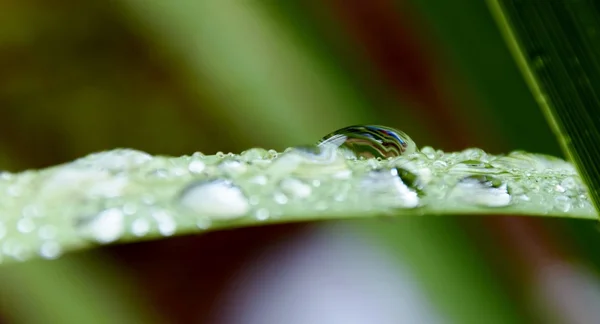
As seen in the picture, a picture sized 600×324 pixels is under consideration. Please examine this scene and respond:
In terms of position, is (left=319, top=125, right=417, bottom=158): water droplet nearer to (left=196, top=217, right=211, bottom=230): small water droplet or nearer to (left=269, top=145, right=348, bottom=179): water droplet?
(left=269, top=145, right=348, bottom=179): water droplet

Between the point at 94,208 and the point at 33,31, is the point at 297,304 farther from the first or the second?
the point at 33,31

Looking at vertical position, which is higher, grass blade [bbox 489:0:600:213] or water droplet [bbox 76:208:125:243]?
grass blade [bbox 489:0:600:213]

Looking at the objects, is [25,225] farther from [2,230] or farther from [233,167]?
[233,167]

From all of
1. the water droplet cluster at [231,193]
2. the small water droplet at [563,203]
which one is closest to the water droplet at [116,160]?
the water droplet cluster at [231,193]

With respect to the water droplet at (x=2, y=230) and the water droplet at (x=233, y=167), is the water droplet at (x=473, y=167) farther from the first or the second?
the water droplet at (x=2, y=230)

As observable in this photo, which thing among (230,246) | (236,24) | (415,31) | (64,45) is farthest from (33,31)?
(415,31)

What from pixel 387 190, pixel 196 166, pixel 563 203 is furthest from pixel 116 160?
pixel 563 203

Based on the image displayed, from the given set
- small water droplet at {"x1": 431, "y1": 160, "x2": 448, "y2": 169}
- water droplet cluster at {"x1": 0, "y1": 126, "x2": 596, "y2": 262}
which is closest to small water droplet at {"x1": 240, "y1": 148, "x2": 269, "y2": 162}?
water droplet cluster at {"x1": 0, "y1": 126, "x2": 596, "y2": 262}
